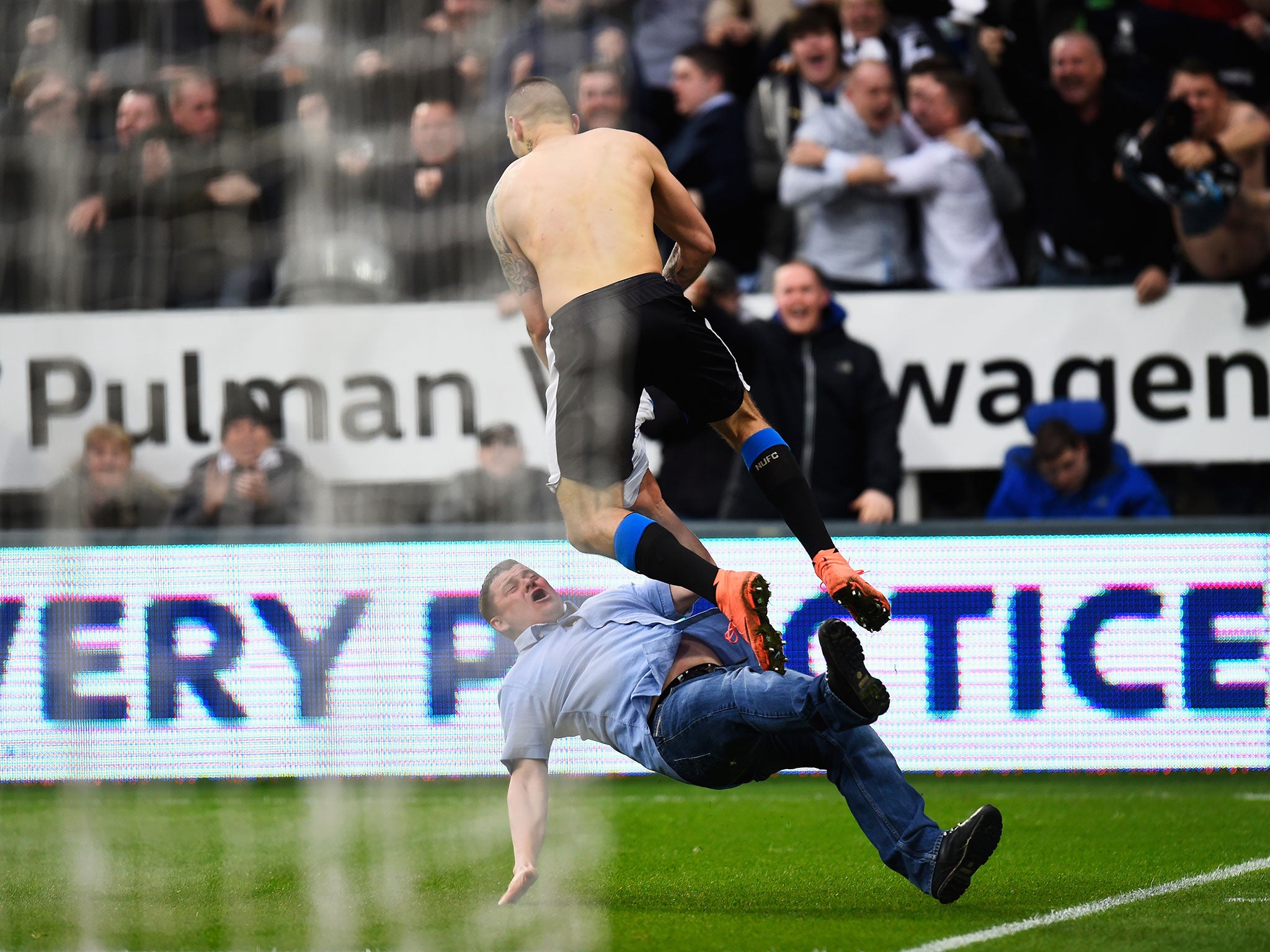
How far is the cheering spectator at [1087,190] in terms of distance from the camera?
292 inches

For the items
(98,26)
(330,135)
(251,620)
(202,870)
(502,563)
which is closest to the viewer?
(502,563)

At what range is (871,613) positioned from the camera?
3.82 metres

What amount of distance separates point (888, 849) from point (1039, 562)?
2.64 metres

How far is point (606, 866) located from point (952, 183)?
3800mm

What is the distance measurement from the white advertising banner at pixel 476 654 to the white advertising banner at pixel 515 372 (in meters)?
0.64

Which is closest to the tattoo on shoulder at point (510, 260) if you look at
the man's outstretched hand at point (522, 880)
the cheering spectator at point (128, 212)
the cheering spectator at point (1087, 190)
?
the man's outstretched hand at point (522, 880)

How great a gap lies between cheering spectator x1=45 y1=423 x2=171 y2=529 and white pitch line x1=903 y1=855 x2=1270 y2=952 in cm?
381

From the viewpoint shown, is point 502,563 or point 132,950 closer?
point 132,950

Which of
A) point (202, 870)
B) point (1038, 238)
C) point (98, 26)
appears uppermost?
point (98, 26)

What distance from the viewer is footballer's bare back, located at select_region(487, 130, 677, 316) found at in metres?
4.11

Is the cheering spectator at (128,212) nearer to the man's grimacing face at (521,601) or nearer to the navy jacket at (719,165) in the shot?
the navy jacket at (719,165)

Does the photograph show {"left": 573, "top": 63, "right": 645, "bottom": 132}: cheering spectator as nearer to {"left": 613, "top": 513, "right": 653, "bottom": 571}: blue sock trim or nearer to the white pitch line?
{"left": 613, "top": 513, "right": 653, "bottom": 571}: blue sock trim

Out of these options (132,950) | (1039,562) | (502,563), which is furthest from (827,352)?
(132,950)

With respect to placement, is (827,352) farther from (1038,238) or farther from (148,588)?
(148,588)
